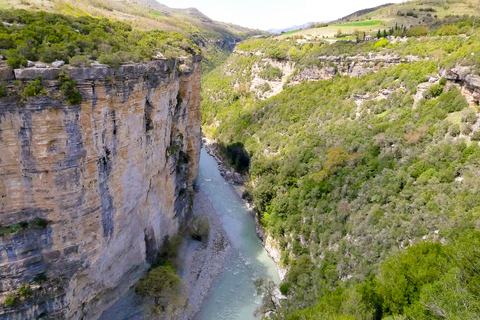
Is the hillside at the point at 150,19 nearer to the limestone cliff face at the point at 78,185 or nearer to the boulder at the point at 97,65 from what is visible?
the boulder at the point at 97,65

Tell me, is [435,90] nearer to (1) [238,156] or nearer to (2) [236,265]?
(2) [236,265]

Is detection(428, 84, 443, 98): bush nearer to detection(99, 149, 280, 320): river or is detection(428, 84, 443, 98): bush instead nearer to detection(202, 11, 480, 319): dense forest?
detection(202, 11, 480, 319): dense forest

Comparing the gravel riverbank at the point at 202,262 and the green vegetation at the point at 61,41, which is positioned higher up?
the green vegetation at the point at 61,41

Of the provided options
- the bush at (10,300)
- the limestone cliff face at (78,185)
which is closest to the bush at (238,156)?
the limestone cliff face at (78,185)

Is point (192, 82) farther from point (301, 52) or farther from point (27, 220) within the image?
point (301, 52)

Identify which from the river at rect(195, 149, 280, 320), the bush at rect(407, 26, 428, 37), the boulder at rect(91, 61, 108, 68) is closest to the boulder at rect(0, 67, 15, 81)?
the boulder at rect(91, 61, 108, 68)

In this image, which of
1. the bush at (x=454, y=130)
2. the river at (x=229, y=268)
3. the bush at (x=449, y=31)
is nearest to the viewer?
the bush at (x=454, y=130)

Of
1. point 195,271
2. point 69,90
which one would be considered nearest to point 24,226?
point 69,90
